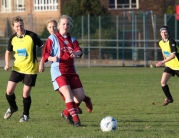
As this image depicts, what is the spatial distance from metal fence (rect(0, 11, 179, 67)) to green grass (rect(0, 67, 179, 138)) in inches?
535

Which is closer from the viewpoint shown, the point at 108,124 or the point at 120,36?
the point at 108,124

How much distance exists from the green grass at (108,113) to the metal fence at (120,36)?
13590 millimetres

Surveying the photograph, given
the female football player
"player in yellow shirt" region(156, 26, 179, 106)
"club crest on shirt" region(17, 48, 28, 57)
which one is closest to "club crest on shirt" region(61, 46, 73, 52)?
the female football player

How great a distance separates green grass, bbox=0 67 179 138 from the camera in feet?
31.5

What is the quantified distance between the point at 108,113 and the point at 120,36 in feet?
79.3

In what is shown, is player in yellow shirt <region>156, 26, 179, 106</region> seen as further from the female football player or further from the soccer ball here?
the soccer ball

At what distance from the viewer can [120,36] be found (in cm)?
3688

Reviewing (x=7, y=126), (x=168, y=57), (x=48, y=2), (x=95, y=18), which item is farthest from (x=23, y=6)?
(x=7, y=126)

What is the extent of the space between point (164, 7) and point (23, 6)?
439 inches

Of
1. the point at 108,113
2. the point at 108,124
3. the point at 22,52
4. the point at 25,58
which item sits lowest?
the point at 108,113

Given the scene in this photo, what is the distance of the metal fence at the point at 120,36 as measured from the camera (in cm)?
3594

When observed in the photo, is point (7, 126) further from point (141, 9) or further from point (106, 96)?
point (141, 9)

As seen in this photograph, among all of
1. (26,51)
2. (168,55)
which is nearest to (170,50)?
(168,55)

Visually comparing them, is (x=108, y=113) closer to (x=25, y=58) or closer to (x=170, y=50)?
(x=25, y=58)
